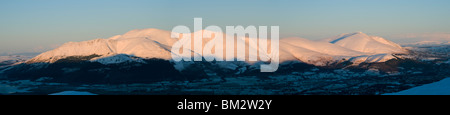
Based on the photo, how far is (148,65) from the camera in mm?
178500

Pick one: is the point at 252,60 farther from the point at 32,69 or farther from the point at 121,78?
the point at 32,69

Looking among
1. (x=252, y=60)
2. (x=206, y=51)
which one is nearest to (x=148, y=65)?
(x=206, y=51)

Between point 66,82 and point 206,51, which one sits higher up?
point 206,51

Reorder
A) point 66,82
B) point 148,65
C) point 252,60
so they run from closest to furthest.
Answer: point 66,82
point 148,65
point 252,60

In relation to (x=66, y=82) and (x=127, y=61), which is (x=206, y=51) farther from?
(x=66, y=82)
